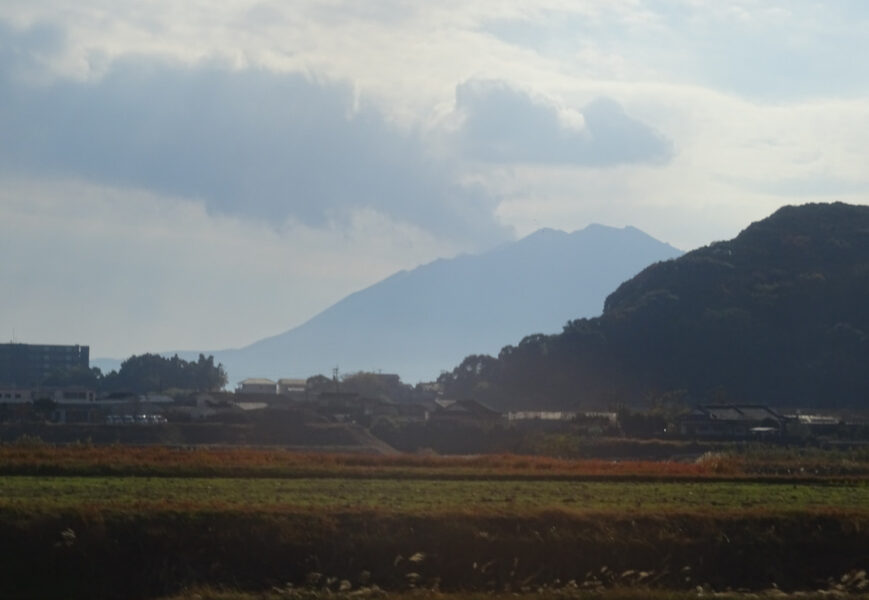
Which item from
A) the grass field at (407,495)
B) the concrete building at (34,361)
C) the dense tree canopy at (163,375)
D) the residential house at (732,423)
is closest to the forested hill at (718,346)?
the residential house at (732,423)

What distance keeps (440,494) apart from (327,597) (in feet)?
32.9

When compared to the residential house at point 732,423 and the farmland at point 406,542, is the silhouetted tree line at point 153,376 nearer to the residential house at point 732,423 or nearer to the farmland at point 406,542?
the residential house at point 732,423

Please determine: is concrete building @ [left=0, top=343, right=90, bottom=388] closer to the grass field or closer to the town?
the town

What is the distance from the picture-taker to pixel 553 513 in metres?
24.7

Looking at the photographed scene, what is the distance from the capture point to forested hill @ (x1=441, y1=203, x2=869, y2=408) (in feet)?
348

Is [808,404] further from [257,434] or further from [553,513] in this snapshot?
[553,513]

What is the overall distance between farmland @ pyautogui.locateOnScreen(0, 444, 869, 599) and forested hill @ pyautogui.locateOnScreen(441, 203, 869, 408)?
2900 inches

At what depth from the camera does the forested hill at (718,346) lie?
348ft

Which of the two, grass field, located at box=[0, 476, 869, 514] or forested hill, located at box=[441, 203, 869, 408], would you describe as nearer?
grass field, located at box=[0, 476, 869, 514]

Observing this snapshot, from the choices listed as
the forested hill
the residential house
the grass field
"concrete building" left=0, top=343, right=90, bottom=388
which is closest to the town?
the residential house

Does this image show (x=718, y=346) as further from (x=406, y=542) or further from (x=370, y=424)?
(x=406, y=542)

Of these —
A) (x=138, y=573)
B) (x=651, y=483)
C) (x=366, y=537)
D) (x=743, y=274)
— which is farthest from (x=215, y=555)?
(x=743, y=274)

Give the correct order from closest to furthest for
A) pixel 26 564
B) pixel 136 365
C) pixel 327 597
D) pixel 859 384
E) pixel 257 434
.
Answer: pixel 327 597 → pixel 26 564 → pixel 257 434 → pixel 859 384 → pixel 136 365

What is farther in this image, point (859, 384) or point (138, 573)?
point (859, 384)
